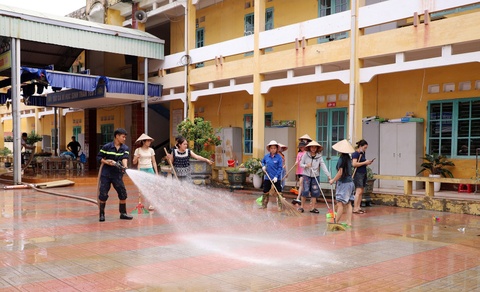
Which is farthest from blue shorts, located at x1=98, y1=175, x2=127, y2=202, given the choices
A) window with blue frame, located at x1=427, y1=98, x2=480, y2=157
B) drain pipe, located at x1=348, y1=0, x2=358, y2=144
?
window with blue frame, located at x1=427, y1=98, x2=480, y2=157

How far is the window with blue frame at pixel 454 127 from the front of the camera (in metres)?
12.1

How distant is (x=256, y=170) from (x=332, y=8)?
Answer: 568 centimetres

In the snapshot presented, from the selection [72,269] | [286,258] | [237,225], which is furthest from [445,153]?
[72,269]

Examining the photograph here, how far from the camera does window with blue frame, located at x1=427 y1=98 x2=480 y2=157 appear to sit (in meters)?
12.1

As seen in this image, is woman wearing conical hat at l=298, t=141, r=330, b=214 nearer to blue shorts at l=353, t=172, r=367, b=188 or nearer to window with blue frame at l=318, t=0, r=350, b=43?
blue shorts at l=353, t=172, r=367, b=188

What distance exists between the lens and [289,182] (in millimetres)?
16047

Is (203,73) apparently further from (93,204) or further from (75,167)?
(75,167)

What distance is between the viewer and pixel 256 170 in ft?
48.9

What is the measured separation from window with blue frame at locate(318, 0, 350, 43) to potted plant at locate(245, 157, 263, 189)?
14.3 feet

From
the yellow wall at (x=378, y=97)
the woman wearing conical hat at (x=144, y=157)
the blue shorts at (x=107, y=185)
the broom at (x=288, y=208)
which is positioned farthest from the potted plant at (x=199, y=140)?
the blue shorts at (x=107, y=185)

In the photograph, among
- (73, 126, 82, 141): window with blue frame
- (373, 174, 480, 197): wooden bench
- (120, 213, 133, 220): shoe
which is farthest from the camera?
(73, 126, 82, 141): window with blue frame

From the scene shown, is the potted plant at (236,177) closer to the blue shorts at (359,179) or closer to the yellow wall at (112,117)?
the blue shorts at (359,179)

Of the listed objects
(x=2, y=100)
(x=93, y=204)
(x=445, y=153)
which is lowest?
(x=93, y=204)

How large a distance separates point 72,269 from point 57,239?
1.94 meters
